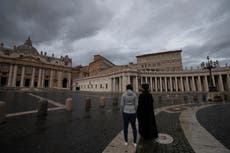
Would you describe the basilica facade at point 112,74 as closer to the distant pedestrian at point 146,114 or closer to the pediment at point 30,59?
the pediment at point 30,59

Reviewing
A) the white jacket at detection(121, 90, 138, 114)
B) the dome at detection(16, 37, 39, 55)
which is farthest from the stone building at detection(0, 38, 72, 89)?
the white jacket at detection(121, 90, 138, 114)

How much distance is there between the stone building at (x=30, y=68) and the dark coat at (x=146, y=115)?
6248cm

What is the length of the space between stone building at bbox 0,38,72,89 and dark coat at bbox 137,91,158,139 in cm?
6248

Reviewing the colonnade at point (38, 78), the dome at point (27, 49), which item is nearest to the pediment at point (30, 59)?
the colonnade at point (38, 78)

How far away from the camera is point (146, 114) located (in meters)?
4.21

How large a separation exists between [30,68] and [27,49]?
12.4 m

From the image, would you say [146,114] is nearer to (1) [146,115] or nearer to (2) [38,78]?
(1) [146,115]

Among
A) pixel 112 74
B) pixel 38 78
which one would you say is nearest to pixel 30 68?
pixel 38 78

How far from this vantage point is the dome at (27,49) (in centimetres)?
5881

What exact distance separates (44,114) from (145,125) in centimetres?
757

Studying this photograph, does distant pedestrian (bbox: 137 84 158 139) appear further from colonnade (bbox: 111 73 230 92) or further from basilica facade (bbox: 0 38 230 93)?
colonnade (bbox: 111 73 230 92)

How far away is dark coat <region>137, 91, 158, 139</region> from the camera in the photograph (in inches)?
164

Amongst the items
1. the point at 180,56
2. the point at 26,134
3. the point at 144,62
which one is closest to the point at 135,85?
the point at 144,62

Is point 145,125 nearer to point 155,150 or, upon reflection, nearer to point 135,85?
point 155,150
